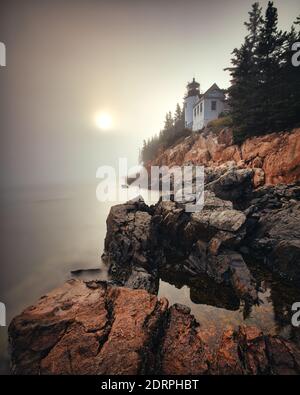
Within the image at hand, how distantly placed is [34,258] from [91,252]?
6975mm

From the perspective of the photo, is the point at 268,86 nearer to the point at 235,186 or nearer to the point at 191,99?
the point at 235,186

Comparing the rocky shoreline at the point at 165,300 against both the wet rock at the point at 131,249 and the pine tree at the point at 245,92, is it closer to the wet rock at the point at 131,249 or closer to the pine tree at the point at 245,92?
the wet rock at the point at 131,249

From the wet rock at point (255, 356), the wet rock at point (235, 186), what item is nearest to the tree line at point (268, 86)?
the wet rock at point (235, 186)

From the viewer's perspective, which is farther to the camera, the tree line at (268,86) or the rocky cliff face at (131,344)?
the tree line at (268,86)

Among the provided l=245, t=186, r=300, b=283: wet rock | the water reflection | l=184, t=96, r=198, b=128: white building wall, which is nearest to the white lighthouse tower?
l=184, t=96, r=198, b=128: white building wall

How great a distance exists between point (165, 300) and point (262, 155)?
71.8 feet

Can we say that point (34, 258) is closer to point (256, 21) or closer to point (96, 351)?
point (96, 351)

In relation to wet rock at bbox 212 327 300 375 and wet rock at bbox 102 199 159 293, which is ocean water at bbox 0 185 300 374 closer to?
wet rock at bbox 102 199 159 293

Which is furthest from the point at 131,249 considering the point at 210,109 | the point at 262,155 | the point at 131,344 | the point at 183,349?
the point at 210,109

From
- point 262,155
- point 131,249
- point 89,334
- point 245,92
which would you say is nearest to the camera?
point 89,334

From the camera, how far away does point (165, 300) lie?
30.5ft

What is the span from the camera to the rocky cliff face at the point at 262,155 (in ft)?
65.9

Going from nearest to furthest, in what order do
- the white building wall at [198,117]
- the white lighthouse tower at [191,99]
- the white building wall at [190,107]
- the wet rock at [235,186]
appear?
the wet rock at [235,186], the white building wall at [198,117], the white building wall at [190,107], the white lighthouse tower at [191,99]

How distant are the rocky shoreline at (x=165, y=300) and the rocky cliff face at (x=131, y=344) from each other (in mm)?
34
